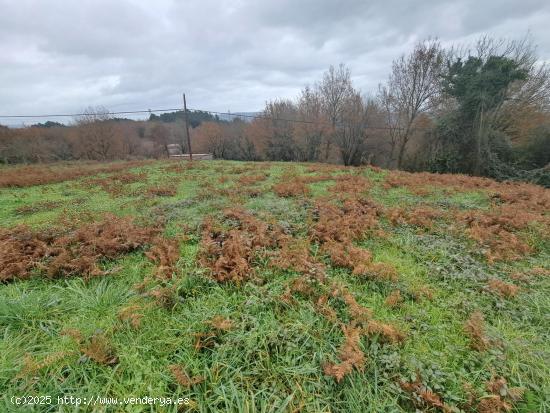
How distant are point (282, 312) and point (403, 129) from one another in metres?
24.5

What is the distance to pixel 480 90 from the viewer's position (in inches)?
612

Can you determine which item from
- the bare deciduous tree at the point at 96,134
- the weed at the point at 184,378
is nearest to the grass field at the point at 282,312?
the weed at the point at 184,378

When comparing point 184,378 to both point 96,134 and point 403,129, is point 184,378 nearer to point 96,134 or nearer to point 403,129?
point 403,129

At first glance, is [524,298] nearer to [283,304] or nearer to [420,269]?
[420,269]

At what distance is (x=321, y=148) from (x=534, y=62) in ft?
54.0

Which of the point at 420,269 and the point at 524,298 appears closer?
the point at 524,298

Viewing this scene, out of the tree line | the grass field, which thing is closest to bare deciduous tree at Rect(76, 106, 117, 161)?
the tree line

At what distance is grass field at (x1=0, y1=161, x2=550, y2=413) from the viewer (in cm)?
175

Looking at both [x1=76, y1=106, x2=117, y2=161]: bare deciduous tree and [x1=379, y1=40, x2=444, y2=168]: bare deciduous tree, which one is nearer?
[x1=379, y1=40, x2=444, y2=168]: bare deciduous tree

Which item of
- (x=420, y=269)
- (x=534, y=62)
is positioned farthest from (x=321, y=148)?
(x=420, y=269)

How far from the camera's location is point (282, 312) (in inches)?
96.0

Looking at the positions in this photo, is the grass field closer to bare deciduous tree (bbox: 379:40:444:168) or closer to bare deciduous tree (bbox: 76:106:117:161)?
bare deciduous tree (bbox: 379:40:444:168)

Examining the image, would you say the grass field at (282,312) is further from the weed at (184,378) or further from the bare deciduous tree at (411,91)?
the bare deciduous tree at (411,91)

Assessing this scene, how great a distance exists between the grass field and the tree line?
14.2 metres
